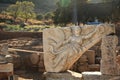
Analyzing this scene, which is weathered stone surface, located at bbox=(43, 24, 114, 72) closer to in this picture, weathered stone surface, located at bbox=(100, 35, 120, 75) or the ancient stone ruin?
the ancient stone ruin

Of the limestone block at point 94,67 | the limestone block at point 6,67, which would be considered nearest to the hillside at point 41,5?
the limestone block at point 94,67

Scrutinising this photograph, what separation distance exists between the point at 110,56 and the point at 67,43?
1.46 m

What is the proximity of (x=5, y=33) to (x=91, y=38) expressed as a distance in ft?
43.5

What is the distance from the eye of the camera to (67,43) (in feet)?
28.4

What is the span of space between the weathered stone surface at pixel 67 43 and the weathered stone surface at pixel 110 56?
49 cm

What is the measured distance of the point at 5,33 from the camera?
2083 cm

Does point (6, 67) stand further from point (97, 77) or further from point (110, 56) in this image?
point (110, 56)

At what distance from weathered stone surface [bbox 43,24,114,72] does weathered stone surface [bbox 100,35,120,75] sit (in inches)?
19.1

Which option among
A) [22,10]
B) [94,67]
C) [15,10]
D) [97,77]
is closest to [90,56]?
[94,67]

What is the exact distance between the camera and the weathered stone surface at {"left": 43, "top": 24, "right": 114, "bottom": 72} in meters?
8.45

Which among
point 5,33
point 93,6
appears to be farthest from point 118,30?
point 5,33

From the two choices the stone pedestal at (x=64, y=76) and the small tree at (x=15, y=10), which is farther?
the small tree at (x=15, y=10)

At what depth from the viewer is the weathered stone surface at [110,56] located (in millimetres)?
7766

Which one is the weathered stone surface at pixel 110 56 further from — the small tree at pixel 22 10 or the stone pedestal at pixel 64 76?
the small tree at pixel 22 10
